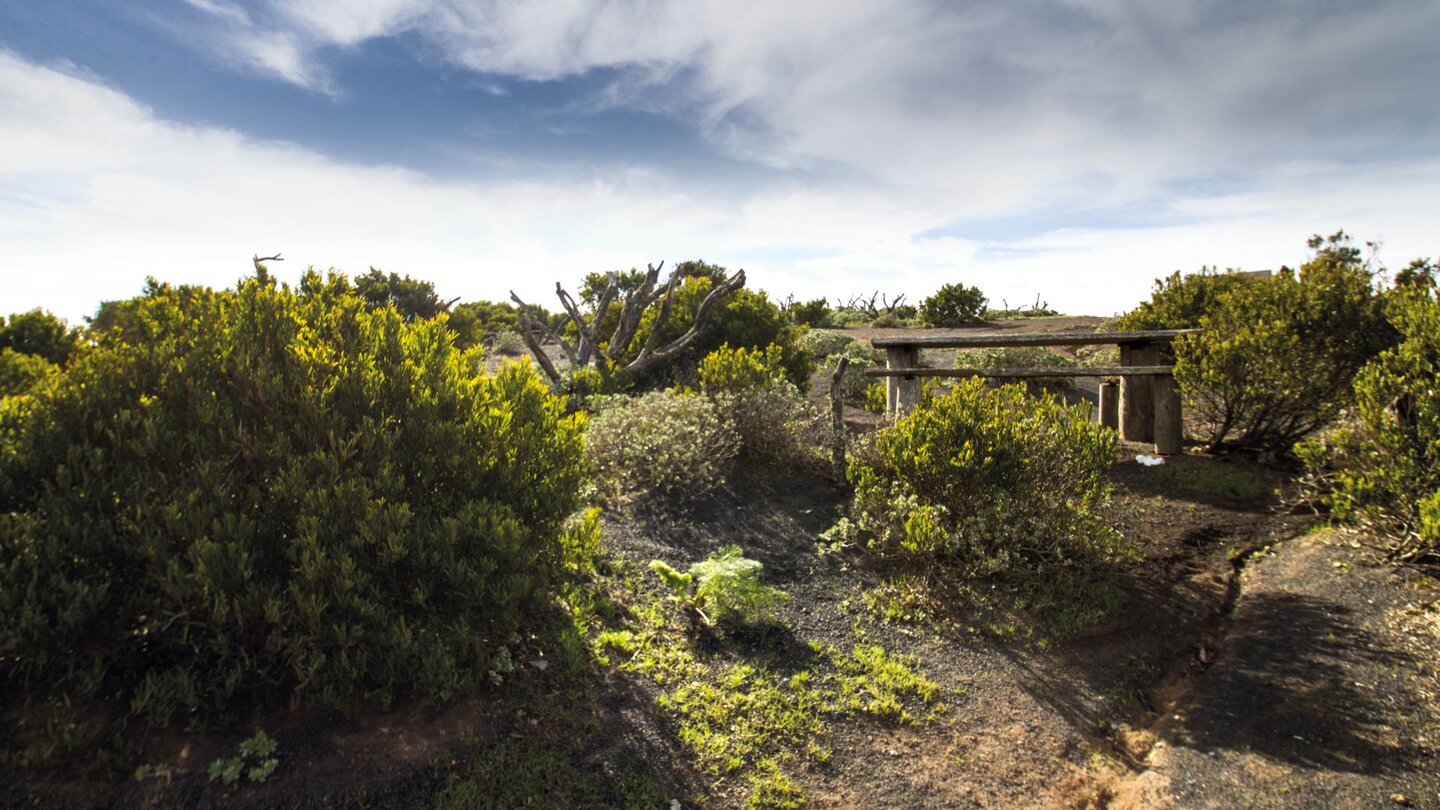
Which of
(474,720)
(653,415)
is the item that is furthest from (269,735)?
(653,415)

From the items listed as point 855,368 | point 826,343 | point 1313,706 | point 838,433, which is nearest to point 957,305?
point 826,343

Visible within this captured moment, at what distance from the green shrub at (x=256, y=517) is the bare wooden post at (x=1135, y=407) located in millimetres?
10118

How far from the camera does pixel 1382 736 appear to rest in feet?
14.5

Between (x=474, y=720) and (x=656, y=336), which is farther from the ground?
(x=656, y=336)

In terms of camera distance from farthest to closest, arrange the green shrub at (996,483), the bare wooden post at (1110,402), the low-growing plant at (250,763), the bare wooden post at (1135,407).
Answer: the bare wooden post at (1110,402) < the bare wooden post at (1135,407) < the green shrub at (996,483) < the low-growing plant at (250,763)

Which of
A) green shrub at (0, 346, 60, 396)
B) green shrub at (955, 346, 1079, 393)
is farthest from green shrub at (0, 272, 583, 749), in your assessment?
green shrub at (955, 346, 1079, 393)

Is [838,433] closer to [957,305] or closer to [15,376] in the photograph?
[15,376]

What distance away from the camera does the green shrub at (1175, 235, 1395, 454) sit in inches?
351

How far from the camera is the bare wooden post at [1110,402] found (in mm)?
12180

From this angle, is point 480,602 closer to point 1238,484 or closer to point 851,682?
point 851,682

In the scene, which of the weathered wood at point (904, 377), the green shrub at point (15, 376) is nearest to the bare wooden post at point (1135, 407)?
the weathered wood at point (904, 377)

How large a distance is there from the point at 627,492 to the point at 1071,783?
5.16m

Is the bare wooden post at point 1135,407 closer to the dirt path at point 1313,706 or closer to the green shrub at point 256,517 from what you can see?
the dirt path at point 1313,706

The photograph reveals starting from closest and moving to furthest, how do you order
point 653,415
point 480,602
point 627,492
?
1. point 480,602
2. point 627,492
3. point 653,415
